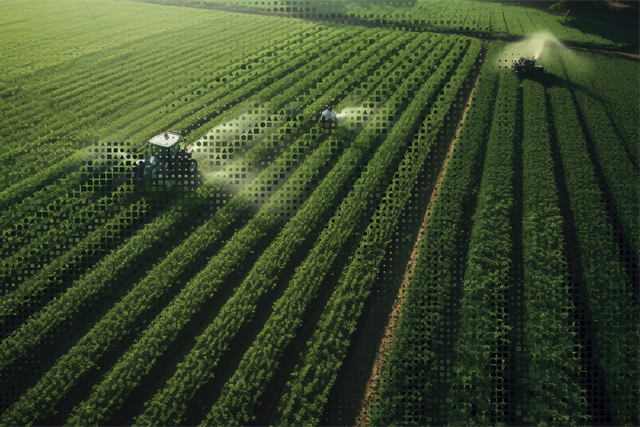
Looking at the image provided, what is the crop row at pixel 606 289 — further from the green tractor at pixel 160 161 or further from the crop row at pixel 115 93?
the crop row at pixel 115 93

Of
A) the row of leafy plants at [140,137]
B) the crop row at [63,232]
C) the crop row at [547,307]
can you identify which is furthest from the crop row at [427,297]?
the row of leafy plants at [140,137]

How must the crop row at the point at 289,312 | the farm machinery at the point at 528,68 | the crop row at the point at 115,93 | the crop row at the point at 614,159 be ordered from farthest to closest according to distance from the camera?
the farm machinery at the point at 528,68, the crop row at the point at 115,93, the crop row at the point at 614,159, the crop row at the point at 289,312

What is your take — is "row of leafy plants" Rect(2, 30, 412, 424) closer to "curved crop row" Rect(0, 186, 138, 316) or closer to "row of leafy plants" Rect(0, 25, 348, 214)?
"curved crop row" Rect(0, 186, 138, 316)

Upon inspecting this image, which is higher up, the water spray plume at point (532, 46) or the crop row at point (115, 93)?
the water spray plume at point (532, 46)

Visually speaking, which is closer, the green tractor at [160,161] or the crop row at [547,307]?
the crop row at [547,307]

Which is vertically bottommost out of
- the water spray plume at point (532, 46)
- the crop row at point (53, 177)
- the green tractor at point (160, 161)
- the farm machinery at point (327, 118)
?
the crop row at point (53, 177)

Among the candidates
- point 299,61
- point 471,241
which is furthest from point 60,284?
point 299,61
